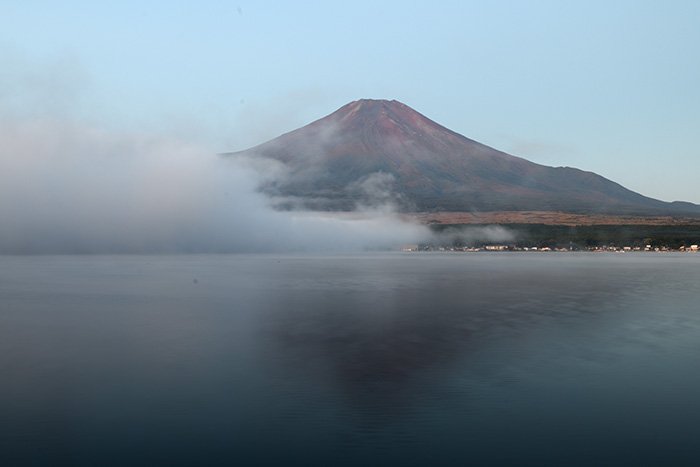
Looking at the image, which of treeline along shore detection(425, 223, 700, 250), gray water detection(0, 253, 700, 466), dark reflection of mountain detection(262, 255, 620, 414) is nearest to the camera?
gray water detection(0, 253, 700, 466)

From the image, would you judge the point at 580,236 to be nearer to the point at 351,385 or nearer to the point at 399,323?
the point at 399,323

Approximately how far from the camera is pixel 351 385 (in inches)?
658

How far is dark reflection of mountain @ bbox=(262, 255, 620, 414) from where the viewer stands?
1800 centimetres

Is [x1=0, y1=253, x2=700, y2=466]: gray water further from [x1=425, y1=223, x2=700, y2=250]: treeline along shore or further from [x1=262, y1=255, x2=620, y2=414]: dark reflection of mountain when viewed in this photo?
[x1=425, y1=223, x2=700, y2=250]: treeline along shore

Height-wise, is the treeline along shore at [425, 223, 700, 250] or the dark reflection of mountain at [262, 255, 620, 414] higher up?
the treeline along shore at [425, 223, 700, 250]

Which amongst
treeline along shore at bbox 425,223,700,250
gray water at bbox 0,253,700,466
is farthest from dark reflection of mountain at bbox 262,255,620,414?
treeline along shore at bbox 425,223,700,250

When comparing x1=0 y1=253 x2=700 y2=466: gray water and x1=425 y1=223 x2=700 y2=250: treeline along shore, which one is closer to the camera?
x1=0 y1=253 x2=700 y2=466: gray water

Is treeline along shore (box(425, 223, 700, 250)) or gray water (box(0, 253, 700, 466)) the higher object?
treeline along shore (box(425, 223, 700, 250))

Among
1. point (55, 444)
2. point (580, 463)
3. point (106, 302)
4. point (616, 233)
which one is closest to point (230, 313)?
point (106, 302)

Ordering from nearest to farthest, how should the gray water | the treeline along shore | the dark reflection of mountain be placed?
1. the gray water
2. the dark reflection of mountain
3. the treeline along shore

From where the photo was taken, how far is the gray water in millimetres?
11938

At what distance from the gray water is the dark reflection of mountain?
136mm

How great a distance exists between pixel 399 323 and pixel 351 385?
12.0 meters

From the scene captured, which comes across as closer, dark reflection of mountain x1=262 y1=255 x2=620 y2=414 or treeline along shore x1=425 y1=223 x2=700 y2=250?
dark reflection of mountain x1=262 y1=255 x2=620 y2=414
